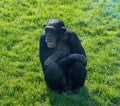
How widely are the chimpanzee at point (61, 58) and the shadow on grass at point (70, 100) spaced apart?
0.41ft

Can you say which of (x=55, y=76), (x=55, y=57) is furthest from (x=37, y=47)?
(x=55, y=76)

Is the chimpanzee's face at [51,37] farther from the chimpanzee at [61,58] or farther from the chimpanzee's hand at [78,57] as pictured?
the chimpanzee's hand at [78,57]

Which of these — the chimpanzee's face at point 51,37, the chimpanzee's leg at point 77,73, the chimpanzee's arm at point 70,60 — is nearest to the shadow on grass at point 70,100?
the chimpanzee's leg at point 77,73

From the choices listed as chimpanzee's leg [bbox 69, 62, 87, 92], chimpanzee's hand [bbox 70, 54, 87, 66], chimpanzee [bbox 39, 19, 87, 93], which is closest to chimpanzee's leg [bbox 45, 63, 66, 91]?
chimpanzee [bbox 39, 19, 87, 93]

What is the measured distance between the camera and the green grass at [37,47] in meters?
6.28

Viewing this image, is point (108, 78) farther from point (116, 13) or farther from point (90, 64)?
point (116, 13)

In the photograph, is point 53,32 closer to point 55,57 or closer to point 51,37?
point 51,37

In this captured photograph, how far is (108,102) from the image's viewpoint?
622 cm

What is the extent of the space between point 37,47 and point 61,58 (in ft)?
5.42

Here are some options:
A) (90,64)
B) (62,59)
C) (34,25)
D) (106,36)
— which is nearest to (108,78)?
(90,64)

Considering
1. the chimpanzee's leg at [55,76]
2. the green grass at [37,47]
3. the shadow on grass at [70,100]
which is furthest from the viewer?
the green grass at [37,47]

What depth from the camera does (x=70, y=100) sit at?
6.17 m

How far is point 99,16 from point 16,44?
2298 millimetres

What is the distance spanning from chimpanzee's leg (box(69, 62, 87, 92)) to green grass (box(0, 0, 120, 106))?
9.6 inches
